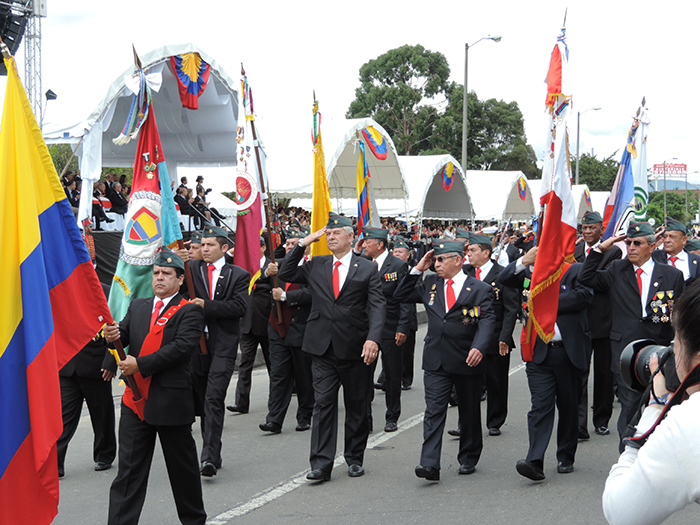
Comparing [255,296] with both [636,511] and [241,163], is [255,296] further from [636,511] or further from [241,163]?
[636,511]

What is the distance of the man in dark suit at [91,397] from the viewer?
5.80 meters

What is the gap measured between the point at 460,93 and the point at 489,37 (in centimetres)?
2694

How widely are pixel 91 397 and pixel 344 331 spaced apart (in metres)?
2.09

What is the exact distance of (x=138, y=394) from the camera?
441 cm

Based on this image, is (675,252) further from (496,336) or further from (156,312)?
(156,312)

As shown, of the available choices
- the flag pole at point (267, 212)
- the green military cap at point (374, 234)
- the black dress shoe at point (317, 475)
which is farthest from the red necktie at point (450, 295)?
the green military cap at point (374, 234)

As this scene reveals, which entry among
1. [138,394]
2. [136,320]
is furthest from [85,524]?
[136,320]

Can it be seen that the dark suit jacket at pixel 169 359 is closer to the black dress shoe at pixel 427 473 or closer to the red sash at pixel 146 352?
the red sash at pixel 146 352

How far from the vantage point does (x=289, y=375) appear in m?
7.67

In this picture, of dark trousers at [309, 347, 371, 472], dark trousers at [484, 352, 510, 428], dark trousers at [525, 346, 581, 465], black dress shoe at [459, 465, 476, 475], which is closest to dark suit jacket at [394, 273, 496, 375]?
dark trousers at [525, 346, 581, 465]

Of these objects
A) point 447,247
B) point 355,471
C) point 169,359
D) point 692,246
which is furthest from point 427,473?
point 692,246

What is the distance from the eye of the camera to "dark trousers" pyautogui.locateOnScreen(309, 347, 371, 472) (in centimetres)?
570

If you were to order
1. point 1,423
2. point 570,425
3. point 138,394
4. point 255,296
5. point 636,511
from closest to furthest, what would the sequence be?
point 636,511 < point 1,423 < point 138,394 < point 570,425 < point 255,296

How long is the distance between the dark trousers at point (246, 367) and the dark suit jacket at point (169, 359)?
3436 mm
